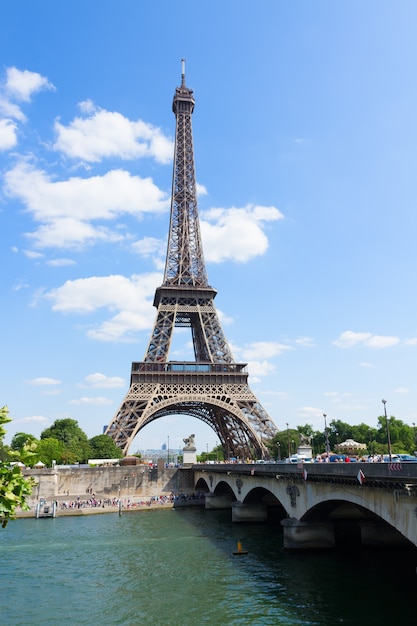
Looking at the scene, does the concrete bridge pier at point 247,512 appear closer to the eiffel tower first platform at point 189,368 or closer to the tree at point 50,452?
the eiffel tower first platform at point 189,368

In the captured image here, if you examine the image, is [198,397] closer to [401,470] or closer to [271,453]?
[271,453]

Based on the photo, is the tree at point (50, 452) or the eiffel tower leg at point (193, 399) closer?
the eiffel tower leg at point (193, 399)

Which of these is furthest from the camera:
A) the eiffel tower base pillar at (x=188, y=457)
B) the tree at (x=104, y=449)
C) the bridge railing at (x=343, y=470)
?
the eiffel tower base pillar at (x=188, y=457)

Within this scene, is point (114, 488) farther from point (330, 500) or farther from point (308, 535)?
point (330, 500)

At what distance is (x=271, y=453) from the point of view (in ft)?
259

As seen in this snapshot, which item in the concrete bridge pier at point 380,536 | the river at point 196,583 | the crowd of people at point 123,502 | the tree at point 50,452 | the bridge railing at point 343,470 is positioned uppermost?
the tree at point 50,452

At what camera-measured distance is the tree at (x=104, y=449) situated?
7894 cm

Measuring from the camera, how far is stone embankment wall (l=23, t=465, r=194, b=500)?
68.2 m

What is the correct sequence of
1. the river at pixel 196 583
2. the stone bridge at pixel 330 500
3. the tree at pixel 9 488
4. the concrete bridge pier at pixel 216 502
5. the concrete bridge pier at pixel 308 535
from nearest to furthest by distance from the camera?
the tree at pixel 9 488 < the stone bridge at pixel 330 500 < the river at pixel 196 583 < the concrete bridge pier at pixel 308 535 < the concrete bridge pier at pixel 216 502

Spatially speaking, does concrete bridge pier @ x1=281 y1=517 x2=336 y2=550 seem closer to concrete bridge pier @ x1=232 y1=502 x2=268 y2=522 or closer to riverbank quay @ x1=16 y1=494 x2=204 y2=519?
concrete bridge pier @ x1=232 y1=502 x2=268 y2=522

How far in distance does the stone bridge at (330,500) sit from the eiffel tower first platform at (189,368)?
64.5 feet

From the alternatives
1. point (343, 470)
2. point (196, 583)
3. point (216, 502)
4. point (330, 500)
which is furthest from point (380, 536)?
point (216, 502)

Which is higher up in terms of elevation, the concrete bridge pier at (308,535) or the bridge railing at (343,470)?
the bridge railing at (343,470)

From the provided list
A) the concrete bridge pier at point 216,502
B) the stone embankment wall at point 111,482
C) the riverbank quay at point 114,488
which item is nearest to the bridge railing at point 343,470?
the concrete bridge pier at point 216,502
